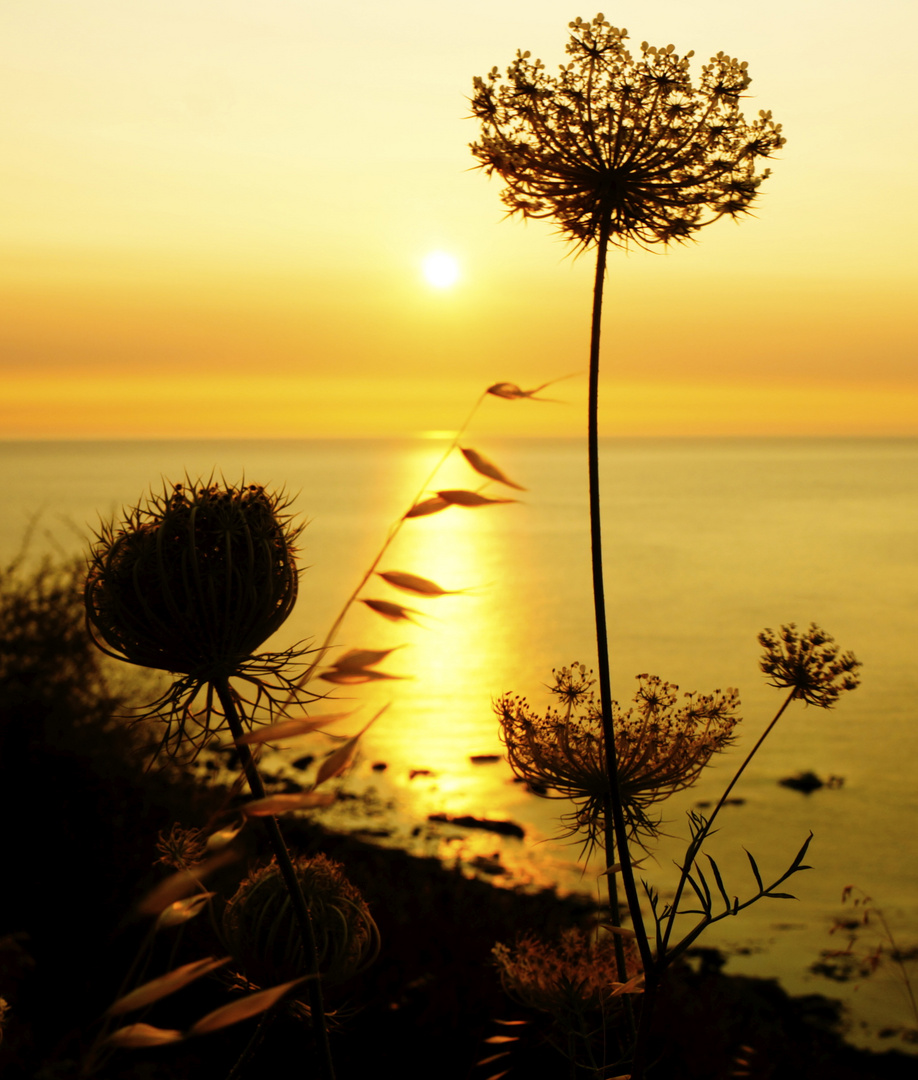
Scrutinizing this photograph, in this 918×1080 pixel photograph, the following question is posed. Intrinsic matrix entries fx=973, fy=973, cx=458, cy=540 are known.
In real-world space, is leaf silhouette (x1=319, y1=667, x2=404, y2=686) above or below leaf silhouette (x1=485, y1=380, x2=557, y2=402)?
below

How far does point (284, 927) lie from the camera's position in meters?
2.29

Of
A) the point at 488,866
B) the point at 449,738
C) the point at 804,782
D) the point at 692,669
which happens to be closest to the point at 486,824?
the point at 488,866

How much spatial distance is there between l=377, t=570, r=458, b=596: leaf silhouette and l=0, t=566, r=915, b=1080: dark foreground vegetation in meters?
4.61

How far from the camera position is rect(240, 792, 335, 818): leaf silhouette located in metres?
1.11

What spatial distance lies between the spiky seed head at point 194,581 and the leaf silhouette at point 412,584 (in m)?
0.46

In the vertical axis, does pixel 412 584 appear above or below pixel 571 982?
above

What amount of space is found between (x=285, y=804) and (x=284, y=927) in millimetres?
1277

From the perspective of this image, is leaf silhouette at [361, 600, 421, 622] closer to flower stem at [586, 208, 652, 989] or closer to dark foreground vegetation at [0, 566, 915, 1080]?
flower stem at [586, 208, 652, 989]

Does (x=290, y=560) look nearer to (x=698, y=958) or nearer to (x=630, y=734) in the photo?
(x=630, y=734)

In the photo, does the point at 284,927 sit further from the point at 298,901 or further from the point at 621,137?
the point at 621,137

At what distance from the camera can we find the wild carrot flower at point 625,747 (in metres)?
2.38

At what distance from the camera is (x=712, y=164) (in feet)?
6.77

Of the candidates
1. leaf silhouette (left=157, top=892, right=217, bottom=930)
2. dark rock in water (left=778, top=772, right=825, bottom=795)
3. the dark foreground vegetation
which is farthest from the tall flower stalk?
dark rock in water (left=778, top=772, right=825, bottom=795)

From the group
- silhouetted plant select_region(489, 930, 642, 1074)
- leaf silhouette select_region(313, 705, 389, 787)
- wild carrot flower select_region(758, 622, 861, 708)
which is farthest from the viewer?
silhouetted plant select_region(489, 930, 642, 1074)
